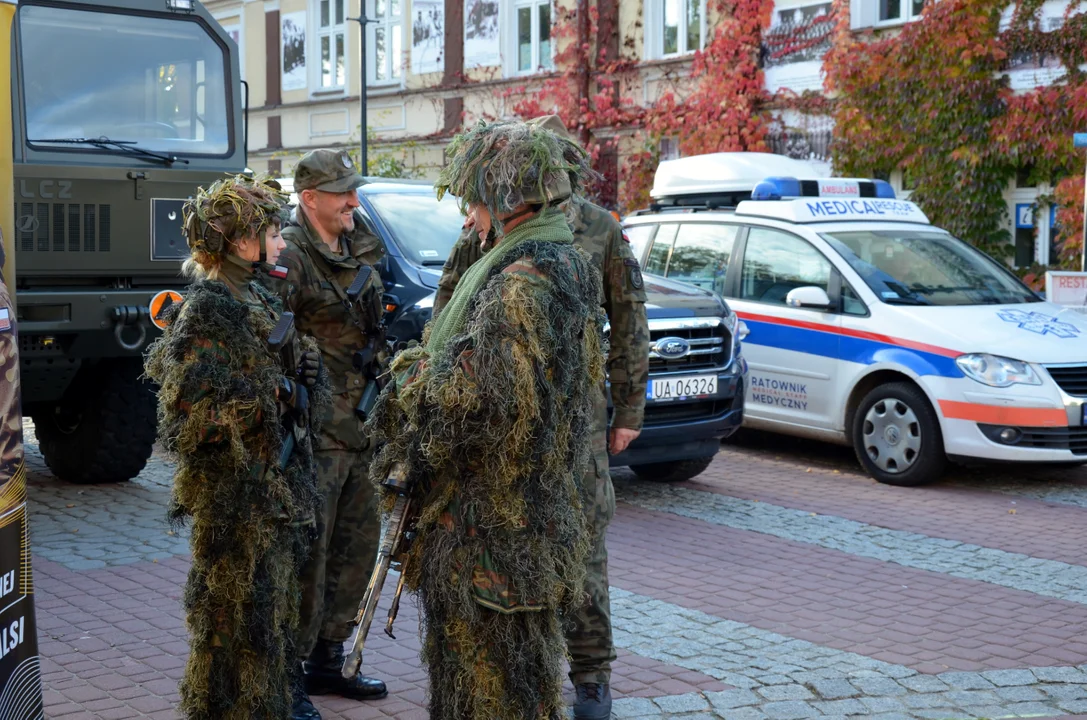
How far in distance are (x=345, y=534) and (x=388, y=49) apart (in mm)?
19964

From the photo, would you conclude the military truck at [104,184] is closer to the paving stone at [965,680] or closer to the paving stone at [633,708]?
the paving stone at [633,708]

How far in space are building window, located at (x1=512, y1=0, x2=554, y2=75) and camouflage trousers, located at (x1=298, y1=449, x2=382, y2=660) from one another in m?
17.0

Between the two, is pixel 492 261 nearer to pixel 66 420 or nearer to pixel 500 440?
pixel 500 440

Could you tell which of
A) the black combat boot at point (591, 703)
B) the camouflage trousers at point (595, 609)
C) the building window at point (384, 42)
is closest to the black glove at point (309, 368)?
the camouflage trousers at point (595, 609)

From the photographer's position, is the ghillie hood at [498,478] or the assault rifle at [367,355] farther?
the assault rifle at [367,355]

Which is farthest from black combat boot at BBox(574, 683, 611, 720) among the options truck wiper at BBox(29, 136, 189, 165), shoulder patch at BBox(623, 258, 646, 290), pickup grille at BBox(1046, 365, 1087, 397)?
pickup grille at BBox(1046, 365, 1087, 397)

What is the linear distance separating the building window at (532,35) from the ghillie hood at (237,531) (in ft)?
57.6

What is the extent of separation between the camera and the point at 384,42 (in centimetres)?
2339

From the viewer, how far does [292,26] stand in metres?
24.8

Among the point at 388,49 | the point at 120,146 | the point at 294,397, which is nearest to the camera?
the point at 294,397

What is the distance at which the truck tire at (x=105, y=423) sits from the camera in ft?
26.7

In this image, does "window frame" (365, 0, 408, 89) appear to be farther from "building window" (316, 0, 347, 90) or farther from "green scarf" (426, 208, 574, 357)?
"green scarf" (426, 208, 574, 357)

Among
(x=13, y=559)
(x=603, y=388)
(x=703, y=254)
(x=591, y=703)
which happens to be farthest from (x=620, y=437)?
(x=703, y=254)

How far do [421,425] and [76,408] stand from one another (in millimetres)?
5610
